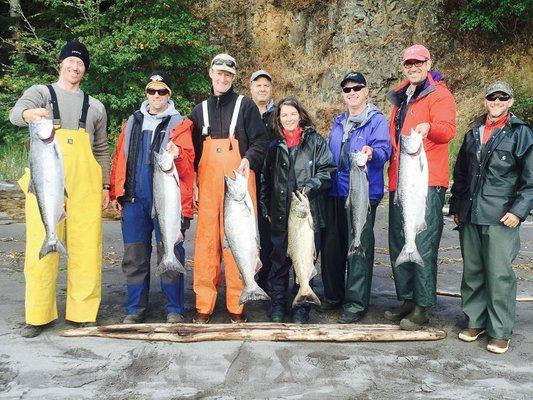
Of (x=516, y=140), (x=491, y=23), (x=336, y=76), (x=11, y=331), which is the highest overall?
(x=491, y=23)

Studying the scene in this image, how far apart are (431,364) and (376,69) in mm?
14199

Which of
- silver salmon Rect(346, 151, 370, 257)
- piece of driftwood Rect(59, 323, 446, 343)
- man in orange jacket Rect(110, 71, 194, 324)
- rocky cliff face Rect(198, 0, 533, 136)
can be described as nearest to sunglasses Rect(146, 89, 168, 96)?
man in orange jacket Rect(110, 71, 194, 324)

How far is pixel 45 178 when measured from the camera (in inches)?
181

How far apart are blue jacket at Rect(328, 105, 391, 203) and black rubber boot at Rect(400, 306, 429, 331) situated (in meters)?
1.14

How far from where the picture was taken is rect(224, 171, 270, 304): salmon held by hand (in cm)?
469

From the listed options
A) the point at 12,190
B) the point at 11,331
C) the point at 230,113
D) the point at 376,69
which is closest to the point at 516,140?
the point at 230,113

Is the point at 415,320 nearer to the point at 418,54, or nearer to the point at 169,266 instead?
the point at 169,266

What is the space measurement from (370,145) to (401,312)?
5.72 ft

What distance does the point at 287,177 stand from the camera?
532 centimetres

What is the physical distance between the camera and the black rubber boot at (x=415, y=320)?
204 inches

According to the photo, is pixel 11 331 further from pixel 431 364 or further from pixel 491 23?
pixel 491 23

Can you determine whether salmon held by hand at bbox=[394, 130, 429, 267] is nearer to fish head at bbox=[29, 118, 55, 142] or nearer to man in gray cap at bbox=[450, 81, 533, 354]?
man in gray cap at bbox=[450, 81, 533, 354]

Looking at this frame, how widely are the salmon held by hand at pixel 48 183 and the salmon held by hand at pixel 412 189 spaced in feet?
9.55

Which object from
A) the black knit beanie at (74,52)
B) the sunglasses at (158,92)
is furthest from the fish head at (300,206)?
the black knit beanie at (74,52)
